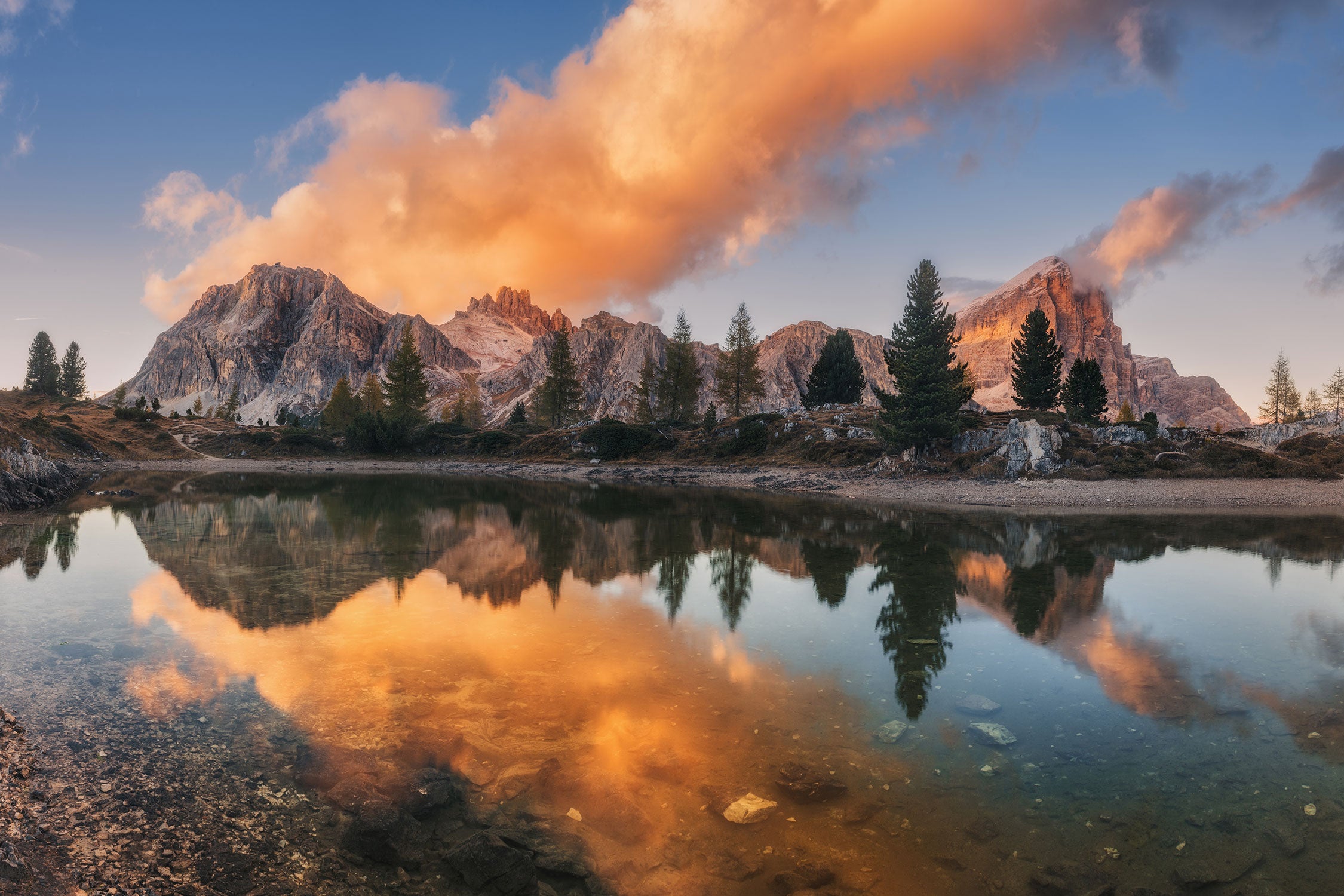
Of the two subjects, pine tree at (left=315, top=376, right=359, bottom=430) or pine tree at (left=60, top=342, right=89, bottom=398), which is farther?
pine tree at (left=60, top=342, right=89, bottom=398)

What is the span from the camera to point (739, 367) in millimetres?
106312

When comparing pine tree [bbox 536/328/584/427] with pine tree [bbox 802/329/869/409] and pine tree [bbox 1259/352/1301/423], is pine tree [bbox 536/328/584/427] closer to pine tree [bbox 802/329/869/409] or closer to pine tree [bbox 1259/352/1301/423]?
pine tree [bbox 802/329/869/409]

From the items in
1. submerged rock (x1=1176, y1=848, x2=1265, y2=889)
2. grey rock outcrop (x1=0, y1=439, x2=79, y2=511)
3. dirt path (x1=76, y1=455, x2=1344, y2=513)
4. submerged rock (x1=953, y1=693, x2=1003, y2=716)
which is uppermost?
grey rock outcrop (x1=0, y1=439, x2=79, y2=511)

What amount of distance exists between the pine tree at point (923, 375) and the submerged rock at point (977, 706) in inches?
1916

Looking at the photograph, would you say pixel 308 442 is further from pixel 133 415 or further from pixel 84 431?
pixel 133 415

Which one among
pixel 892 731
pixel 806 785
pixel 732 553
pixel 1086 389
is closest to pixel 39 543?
pixel 732 553

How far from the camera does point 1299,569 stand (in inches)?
866

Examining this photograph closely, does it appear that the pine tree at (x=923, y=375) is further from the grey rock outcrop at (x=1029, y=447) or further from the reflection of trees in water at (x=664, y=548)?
the reflection of trees in water at (x=664, y=548)

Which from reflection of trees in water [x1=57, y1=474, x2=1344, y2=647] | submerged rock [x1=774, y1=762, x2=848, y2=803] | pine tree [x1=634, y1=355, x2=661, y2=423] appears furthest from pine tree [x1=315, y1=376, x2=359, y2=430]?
submerged rock [x1=774, y1=762, x2=848, y2=803]

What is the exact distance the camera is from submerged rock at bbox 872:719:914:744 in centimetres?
928

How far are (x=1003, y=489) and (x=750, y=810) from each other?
46631 millimetres

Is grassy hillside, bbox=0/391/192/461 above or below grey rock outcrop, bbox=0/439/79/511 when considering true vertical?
above

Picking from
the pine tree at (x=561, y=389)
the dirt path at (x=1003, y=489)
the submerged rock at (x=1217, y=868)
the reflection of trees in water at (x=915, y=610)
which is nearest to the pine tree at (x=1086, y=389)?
the dirt path at (x=1003, y=489)

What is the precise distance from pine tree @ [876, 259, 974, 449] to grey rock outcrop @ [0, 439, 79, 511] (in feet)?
202
